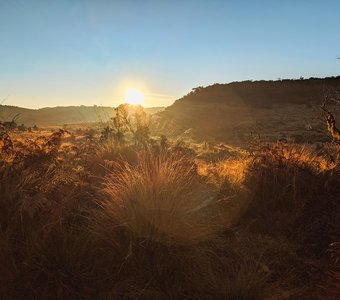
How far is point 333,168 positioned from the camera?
7430 millimetres

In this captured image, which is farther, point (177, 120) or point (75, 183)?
point (177, 120)

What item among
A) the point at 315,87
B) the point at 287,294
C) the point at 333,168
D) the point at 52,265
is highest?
the point at 315,87

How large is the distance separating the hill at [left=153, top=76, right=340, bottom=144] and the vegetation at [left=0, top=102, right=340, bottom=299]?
49.0ft

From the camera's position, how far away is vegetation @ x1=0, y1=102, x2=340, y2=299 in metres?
4.49

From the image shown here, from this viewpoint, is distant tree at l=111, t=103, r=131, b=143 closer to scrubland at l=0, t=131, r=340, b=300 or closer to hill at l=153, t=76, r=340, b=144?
hill at l=153, t=76, r=340, b=144

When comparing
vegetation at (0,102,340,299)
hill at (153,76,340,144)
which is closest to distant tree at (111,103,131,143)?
hill at (153,76,340,144)

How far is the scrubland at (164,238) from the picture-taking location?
4492 millimetres

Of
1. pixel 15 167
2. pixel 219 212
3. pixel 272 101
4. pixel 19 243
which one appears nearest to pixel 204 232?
pixel 219 212

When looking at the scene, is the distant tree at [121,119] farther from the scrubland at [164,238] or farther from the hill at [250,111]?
the scrubland at [164,238]

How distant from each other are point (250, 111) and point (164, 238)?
30866 millimetres

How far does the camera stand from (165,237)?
495 centimetres

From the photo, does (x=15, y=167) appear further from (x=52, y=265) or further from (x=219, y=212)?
(x=219, y=212)

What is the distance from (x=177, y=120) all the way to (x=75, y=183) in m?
26.9

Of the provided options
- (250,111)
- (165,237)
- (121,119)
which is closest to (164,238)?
(165,237)
